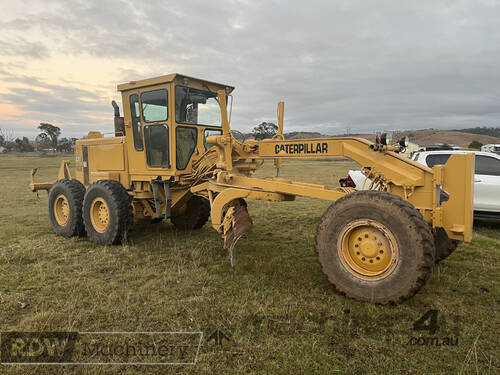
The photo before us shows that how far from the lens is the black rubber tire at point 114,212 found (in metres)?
5.81

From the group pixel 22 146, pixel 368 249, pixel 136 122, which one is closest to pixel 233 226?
pixel 368 249

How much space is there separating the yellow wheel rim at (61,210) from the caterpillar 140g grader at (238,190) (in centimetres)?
2

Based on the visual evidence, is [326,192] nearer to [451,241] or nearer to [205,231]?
[451,241]

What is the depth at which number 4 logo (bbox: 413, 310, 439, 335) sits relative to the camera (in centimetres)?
316

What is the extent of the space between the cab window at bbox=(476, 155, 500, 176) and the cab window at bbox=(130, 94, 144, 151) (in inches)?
279

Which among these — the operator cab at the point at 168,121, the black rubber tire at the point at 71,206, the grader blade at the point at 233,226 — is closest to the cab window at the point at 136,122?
the operator cab at the point at 168,121

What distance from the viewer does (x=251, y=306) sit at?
142 inches

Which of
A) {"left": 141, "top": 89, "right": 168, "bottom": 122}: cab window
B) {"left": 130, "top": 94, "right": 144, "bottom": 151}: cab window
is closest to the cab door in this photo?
{"left": 141, "top": 89, "right": 168, "bottom": 122}: cab window

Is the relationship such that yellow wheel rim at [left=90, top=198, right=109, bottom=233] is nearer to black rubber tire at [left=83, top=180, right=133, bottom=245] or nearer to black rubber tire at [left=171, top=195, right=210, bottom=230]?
black rubber tire at [left=83, top=180, right=133, bottom=245]

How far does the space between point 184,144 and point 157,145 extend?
51cm

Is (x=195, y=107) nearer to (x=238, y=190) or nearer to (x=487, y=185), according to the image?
(x=238, y=190)

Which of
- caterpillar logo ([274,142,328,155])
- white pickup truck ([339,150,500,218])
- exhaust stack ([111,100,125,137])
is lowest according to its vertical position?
white pickup truck ([339,150,500,218])

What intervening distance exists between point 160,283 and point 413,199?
3254mm

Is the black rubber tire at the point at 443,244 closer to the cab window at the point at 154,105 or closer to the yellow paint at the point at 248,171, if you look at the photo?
the yellow paint at the point at 248,171
